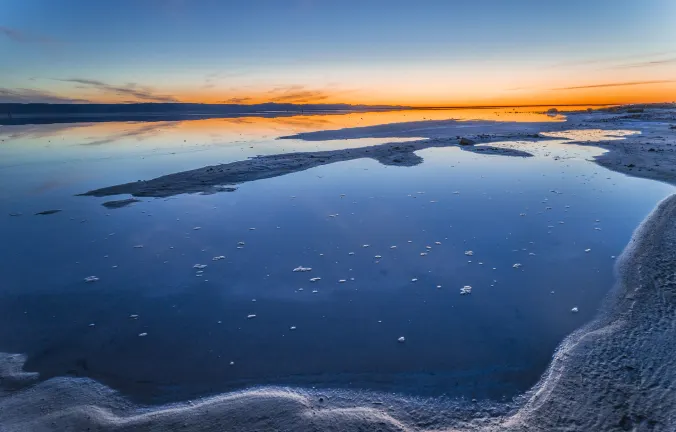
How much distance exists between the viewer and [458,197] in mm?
13336

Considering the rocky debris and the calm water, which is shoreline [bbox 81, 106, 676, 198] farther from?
the calm water

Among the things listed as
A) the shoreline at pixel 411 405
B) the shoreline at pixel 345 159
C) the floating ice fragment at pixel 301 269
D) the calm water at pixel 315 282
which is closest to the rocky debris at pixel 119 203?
the calm water at pixel 315 282

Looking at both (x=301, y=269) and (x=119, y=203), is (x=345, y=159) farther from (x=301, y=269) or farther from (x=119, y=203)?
(x=301, y=269)

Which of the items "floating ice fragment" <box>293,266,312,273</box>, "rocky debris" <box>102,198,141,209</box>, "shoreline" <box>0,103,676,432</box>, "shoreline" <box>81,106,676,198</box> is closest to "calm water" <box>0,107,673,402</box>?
"floating ice fragment" <box>293,266,312,273</box>

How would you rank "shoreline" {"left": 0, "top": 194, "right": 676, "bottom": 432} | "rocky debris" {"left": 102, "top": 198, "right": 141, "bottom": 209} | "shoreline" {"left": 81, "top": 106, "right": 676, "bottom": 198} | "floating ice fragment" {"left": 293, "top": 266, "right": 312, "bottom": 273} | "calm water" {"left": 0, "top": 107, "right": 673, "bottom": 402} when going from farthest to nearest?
"shoreline" {"left": 81, "top": 106, "right": 676, "bottom": 198}
"rocky debris" {"left": 102, "top": 198, "right": 141, "bottom": 209}
"floating ice fragment" {"left": 293, "top": 266, "right": 312, "bottom": 273}
"calm water" {"left": 0, "top": 107, "right": 673, "bottom": 402}
"shoreline" {"left": 0, "top": 194, "right": 676, "bottom": 432}

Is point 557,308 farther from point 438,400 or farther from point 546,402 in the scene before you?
point 438,400

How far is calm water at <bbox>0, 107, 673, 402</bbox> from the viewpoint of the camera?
5160 mm

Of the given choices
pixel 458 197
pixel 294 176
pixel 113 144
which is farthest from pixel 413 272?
pixel 113 144

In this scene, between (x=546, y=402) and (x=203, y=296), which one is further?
(x=203, y=296)

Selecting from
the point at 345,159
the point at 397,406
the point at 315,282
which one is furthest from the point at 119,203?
the point at 397,406

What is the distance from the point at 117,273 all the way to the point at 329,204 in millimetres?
6582

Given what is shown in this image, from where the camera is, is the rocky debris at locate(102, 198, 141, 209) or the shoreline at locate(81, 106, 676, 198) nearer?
the rocky debris at locate(102, 198, 141, 209)

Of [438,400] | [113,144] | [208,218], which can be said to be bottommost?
[438,400]

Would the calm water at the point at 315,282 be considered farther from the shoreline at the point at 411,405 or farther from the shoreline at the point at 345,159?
the shoreline at the point at 345,159
